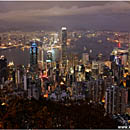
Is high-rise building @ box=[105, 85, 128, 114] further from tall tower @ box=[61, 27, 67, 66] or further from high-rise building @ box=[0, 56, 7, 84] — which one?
high-rise building @ box=[0, 56, 7, 84]

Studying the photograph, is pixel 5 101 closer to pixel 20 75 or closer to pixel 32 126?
pixel 32 126

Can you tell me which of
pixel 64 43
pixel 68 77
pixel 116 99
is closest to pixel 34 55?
pixel 64 43

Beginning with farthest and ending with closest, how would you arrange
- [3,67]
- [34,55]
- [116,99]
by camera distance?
[34,55]
[3,67]
[116,99]

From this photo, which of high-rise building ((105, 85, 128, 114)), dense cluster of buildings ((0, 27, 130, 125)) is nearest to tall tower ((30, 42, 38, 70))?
dense cluster of buildings ((0, 27, 130, 125))

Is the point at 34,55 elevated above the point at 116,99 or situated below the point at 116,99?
above

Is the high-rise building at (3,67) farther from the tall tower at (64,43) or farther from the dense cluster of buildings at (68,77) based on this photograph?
the tall tower at (64,43)

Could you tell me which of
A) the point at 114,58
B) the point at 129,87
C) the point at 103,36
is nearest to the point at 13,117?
the point at 129,87

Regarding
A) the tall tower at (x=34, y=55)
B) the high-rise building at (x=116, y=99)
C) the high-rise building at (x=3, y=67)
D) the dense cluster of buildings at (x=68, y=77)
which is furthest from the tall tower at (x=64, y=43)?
the high-rise building at (x=116, y=99)

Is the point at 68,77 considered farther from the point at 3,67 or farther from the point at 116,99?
the point at 116,99
